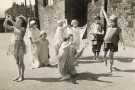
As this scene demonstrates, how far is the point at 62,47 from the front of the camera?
17.1 feet

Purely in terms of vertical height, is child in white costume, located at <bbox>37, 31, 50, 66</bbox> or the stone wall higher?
the stone wall

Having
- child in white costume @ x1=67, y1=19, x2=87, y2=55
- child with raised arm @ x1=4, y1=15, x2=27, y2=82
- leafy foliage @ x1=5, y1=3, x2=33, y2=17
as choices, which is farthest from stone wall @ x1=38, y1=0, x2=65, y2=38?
child with raised arm @ x1=4, y1=15, x2=27, y2=82

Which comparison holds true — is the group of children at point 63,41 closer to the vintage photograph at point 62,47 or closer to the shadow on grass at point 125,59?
the vintage photograph at point 62,47

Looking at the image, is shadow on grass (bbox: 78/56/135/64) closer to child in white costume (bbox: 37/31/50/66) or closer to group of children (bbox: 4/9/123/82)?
group of children (bbox: 4/9/123/82)

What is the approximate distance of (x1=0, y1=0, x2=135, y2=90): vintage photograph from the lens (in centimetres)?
492

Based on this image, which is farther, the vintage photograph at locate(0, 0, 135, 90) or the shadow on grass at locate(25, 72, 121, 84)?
the shadow on grass at locate(25, 72, 121, 84)

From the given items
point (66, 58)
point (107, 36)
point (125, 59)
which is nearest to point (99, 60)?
point (125, 59)

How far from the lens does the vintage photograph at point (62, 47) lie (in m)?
4.92

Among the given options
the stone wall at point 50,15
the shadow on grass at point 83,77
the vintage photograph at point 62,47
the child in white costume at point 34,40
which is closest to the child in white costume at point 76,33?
the vintage photograph at point 62,47

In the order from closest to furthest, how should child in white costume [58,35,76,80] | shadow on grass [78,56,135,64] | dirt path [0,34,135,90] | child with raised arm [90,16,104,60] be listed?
dirt path [0,34,135,90], child in white costume [58,35,76,80], shadow on grass [78,56,135,64], child with raised arm [90,16,104,60]

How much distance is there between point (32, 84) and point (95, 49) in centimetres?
182

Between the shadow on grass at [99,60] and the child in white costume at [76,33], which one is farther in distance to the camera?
the shadow on grass at [99,60]

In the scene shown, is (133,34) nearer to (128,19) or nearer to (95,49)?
(128,19)

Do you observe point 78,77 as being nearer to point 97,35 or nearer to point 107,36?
point 107,36
